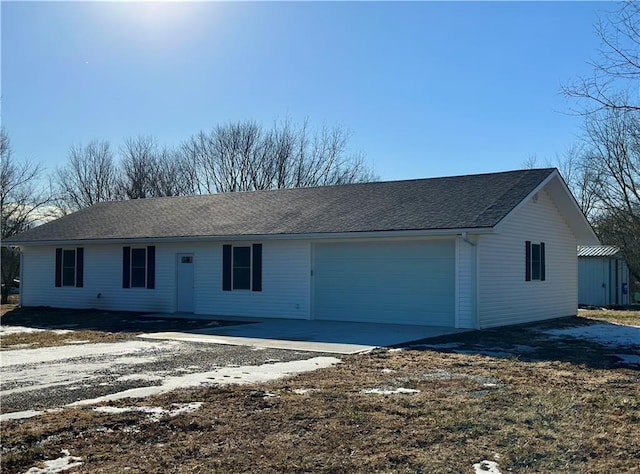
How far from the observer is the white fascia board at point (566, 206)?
1673 centimetres

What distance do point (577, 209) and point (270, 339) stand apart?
35.2 feet

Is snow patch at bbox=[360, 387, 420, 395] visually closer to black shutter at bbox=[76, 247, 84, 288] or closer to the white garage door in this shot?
the white garage door

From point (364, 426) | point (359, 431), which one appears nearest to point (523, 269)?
point (364, 426)

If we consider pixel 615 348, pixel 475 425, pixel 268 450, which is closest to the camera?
pixel 268 450

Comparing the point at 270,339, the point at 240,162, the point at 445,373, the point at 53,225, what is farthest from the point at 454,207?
the point at 240,162

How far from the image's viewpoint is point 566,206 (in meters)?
19.4

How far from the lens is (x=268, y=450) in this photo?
17.2 ft

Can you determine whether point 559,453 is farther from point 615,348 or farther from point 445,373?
point 615,348

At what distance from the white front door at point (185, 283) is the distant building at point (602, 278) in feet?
60.5

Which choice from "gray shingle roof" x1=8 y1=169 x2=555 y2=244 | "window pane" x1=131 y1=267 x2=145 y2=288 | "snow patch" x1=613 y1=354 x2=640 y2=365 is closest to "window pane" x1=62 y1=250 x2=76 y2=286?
"gray shingle roof" x1=8 y1=169 x2=555 y2=244

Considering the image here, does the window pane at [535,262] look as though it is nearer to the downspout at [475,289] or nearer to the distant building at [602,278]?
the downspout at [475,289]

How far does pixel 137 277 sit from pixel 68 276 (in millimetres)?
3283

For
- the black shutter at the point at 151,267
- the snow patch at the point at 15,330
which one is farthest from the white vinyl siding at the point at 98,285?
the snow patch at the point at 15,330

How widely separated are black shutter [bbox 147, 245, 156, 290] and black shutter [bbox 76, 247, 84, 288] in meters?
3.03
